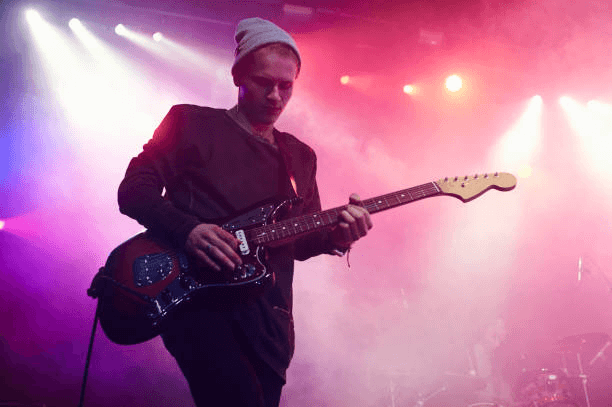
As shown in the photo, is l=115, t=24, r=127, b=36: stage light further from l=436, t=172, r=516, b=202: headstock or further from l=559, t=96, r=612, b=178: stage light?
l=559, t=96, r=612, b=178: stage light

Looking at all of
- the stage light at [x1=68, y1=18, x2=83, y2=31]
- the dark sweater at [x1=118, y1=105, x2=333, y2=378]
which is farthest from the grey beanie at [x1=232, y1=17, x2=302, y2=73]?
the stage light at [x1=68, y1=18, x2=83, y2=31]

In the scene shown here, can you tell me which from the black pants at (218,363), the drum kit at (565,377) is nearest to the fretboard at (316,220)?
the black pants at (218,363)

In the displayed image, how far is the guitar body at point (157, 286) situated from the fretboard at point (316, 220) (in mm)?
124

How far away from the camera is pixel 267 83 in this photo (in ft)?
8.64

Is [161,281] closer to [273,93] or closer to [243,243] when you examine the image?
[243,243]

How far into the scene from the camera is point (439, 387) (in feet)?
21.2

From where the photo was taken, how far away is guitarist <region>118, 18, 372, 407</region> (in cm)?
189

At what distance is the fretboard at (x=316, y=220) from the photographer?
227 cm

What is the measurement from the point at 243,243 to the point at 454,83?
7915mm

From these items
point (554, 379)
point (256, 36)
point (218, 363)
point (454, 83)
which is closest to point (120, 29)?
point (256, 36)

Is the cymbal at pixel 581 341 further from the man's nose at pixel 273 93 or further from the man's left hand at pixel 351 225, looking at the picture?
the man's nose at pixel 273 93

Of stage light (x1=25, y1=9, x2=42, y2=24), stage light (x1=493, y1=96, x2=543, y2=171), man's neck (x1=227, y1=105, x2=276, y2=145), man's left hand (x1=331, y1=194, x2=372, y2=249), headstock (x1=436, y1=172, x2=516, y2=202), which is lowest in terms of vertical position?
man's left hand (x1=331, y1=194, x2=372, y2=249)

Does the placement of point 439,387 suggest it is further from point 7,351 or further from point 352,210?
point 7,351

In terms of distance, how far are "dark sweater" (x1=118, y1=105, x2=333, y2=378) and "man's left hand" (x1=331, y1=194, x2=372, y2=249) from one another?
115mm
